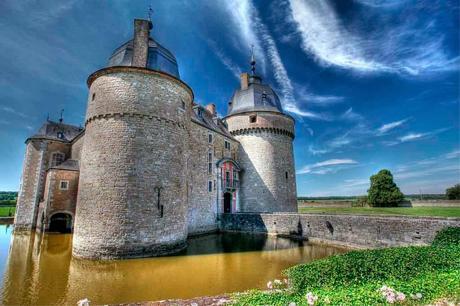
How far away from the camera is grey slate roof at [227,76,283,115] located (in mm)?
24531

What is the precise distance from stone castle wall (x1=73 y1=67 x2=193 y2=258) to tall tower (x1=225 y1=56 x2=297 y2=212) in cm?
1101

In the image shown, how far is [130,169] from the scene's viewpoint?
37.3ft

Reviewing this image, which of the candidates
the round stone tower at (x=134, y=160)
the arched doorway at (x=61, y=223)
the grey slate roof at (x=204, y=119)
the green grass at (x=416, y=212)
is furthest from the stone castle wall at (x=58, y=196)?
the green grass at (x=416, y=212)

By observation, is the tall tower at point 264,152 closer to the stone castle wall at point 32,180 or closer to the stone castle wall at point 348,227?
the stone castle wall at point 348,227

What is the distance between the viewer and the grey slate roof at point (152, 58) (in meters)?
12.9

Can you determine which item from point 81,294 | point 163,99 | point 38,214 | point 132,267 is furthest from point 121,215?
point 38,214

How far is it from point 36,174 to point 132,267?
18746 millimetres

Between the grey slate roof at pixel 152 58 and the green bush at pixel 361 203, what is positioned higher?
the grey slate roof at pixel 152 58

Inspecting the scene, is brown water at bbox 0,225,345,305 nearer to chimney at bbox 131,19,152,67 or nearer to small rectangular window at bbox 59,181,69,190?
small rectangular window at bbox 59,181,69,190

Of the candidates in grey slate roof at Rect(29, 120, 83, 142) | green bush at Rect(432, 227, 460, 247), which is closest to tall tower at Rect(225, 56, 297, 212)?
green bush at Rect(432, 227, 460, 247)

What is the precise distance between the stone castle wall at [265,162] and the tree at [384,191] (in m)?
15.7

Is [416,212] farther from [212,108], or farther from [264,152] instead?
[212,108]


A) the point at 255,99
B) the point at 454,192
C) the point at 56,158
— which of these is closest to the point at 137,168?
the point at 255,99

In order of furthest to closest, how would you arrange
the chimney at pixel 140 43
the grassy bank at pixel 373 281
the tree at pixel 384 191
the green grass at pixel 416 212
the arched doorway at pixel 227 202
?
the tree at pixel 384 191 → the arched doorway at pixel 227 202 → the green grass at pixel 416 212 → the chimney at pixel 140 43 → the grassy bank at pixel 373 281
